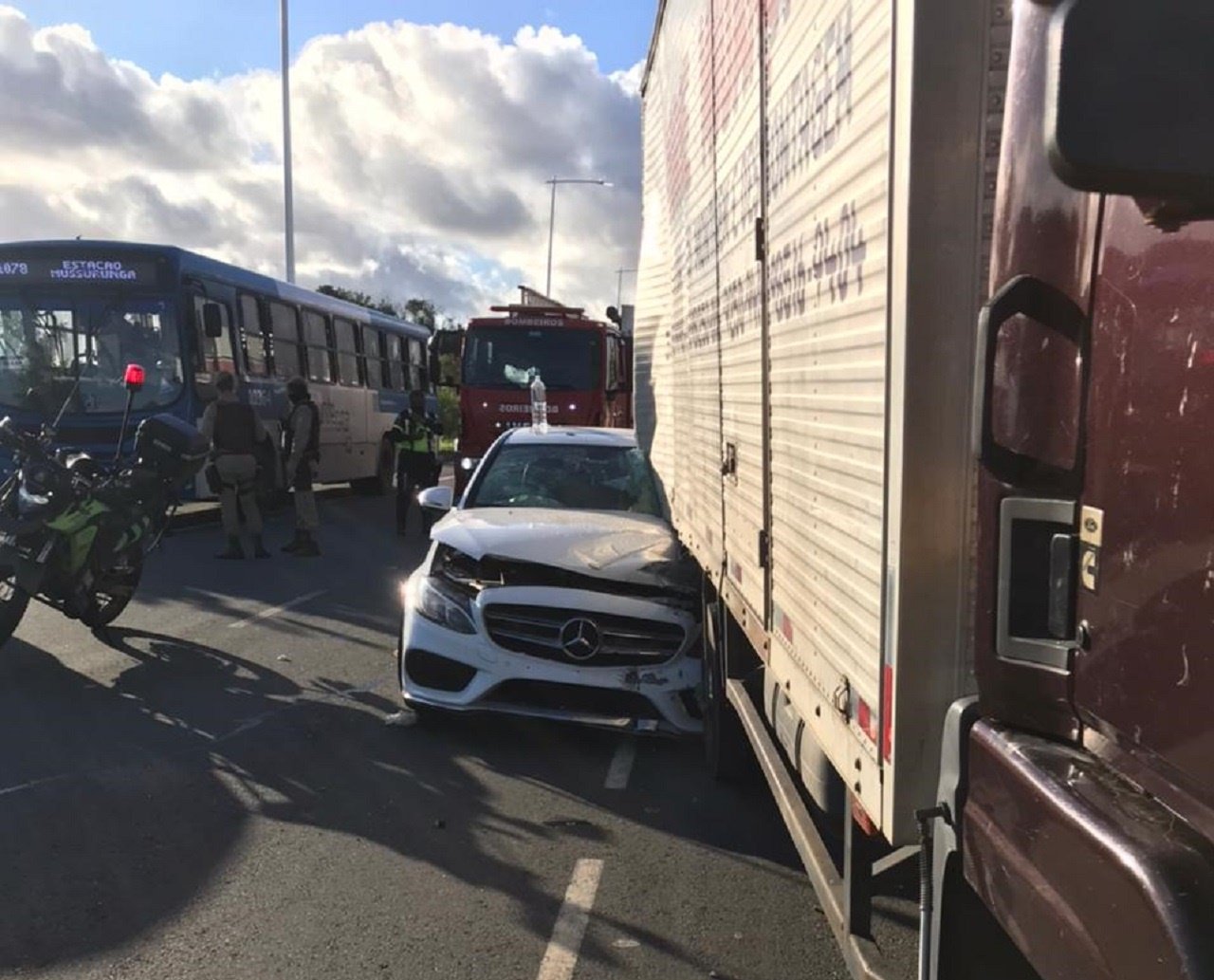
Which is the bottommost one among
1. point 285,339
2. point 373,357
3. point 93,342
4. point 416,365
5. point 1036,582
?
point 1036,582

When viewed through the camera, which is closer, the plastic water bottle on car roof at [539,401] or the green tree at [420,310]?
the plastic water bottle on car roof at [539,401]

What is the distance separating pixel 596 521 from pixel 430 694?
4.78 feet

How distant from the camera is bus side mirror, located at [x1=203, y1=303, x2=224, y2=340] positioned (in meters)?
12.8

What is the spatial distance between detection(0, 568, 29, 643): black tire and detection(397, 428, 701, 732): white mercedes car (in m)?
2.77

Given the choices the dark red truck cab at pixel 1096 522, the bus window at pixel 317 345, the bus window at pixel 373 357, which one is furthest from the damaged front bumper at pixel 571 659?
the bus window at pixel 373 357

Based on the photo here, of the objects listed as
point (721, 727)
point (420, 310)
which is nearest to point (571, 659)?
point (721, 727)

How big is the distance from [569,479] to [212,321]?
7.30 meters

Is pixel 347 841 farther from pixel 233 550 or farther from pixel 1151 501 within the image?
pixel 233 550

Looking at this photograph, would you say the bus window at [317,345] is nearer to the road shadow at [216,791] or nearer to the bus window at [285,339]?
the bus window at [285,339]

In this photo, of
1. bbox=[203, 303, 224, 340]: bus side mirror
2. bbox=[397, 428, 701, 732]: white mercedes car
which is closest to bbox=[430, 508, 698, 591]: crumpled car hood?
bbox=[397, 428, 701, 732]: white mercedes car

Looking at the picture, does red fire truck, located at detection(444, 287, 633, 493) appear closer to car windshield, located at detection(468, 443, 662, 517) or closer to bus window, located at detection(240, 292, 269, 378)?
bus window, located at detection(240, 292, 269, 378)

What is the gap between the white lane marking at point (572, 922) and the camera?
346cm

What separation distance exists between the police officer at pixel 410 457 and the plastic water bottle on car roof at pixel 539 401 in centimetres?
199

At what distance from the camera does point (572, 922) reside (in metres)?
3.76
